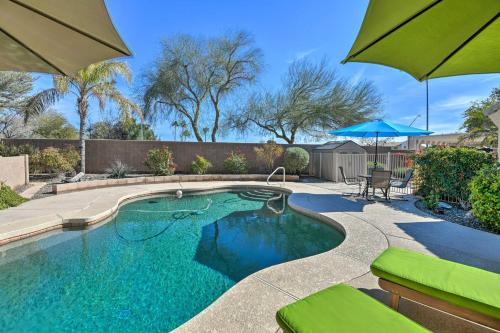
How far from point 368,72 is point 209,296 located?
1756 cm

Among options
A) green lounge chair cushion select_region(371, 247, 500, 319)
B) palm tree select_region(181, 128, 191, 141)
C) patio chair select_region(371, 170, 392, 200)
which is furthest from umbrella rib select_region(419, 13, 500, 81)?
palm tree select_region(181, 128, 191, 141)

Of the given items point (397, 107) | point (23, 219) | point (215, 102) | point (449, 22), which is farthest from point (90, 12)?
point (397, 107)

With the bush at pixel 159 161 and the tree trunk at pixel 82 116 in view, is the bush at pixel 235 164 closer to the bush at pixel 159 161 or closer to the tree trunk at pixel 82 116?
the bush at pixel 159 161

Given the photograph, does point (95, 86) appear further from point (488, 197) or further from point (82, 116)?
point (488, 197)

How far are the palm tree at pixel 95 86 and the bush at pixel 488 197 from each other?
40.4 ft

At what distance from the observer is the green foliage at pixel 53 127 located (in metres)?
22.2

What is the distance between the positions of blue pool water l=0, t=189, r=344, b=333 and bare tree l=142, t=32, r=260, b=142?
1252 cm

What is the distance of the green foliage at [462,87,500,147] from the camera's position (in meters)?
13.8

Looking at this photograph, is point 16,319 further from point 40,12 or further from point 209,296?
point 40,12

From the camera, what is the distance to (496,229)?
484 centimetres

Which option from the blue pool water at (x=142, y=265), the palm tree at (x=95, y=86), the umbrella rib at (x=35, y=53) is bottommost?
the blue pool water at (x=142, y=265)

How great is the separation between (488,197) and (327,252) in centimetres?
345

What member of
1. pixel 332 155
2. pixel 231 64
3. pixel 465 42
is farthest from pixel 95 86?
pixel 465 42

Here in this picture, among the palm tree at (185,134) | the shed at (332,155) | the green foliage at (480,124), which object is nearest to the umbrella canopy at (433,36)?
the shed at (332,155)
